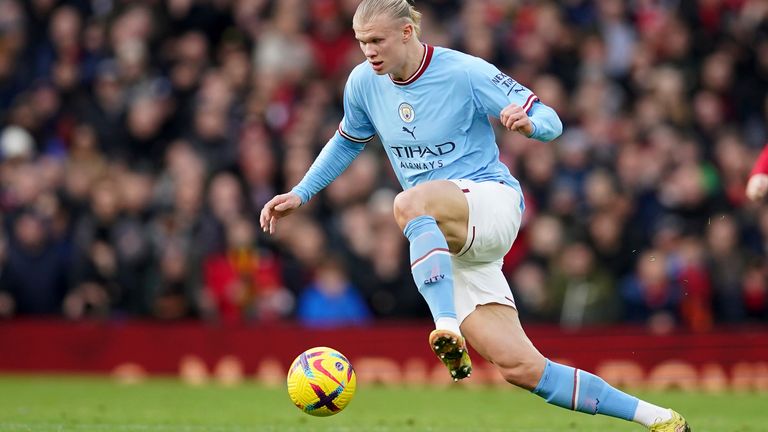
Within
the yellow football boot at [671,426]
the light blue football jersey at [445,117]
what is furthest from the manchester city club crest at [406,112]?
the yellow football boot at [671,426]

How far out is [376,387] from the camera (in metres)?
15.8

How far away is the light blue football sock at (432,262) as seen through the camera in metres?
7.54

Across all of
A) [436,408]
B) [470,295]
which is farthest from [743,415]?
Answer: [470,295]

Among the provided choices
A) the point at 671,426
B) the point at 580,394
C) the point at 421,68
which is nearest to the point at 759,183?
the point at 671,426

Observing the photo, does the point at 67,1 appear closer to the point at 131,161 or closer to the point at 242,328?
the point at 131,161

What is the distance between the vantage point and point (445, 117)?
8.08 metres

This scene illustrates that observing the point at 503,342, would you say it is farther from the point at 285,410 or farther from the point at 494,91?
the point at 285,410

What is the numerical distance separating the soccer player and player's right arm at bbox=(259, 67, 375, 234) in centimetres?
3

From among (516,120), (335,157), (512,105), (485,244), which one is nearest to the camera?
(516,120)

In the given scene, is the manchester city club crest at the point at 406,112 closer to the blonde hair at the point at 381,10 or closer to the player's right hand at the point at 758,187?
the blonde hair at the point at 381,10

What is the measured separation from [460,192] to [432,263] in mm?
509

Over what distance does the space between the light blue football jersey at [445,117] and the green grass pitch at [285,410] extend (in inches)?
99.8

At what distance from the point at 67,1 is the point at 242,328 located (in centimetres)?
659

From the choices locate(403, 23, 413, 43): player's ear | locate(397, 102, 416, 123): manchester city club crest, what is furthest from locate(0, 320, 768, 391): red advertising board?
locate(403, 23, 413, 43): player's ear
